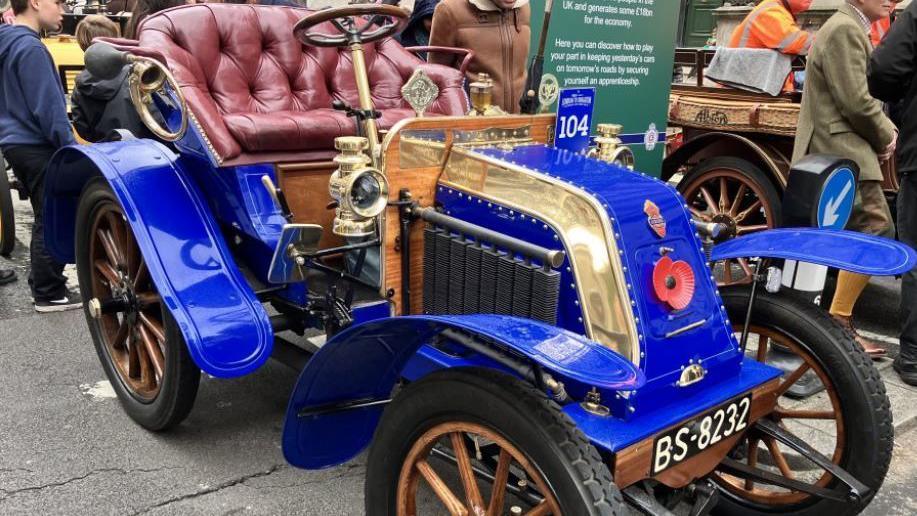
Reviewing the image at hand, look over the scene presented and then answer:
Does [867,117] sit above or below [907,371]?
above

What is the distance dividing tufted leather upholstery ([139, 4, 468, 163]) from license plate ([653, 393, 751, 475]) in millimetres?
1878

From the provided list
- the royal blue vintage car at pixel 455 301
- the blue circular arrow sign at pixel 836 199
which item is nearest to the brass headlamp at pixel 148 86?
the royal blue vintage car at pixel 455 301

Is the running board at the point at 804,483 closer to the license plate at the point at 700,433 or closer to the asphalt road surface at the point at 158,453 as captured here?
the license plate at the point at 700,433

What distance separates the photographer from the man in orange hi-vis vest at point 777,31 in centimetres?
495

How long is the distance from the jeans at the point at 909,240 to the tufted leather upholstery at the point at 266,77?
224cm

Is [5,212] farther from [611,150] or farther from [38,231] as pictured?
[611,150]

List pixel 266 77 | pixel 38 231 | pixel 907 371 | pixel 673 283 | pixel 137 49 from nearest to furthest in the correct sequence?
1. pixel 673 283
2. pixel 137 49
3. pixel 266 77
4. pixel 907 371
5. pixel 38 231

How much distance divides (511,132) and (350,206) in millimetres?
722

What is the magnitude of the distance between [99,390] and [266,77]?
5.35ft

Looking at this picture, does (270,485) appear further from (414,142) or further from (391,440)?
(414,142)

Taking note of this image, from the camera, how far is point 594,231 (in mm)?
2109

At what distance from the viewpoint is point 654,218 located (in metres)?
2.19

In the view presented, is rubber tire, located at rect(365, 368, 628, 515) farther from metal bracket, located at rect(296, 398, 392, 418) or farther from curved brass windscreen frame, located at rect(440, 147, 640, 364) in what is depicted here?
curved brass windscreen frame, located at rect(440, 147, 640, 364)

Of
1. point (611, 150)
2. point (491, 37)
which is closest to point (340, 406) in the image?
point (611, 150)
